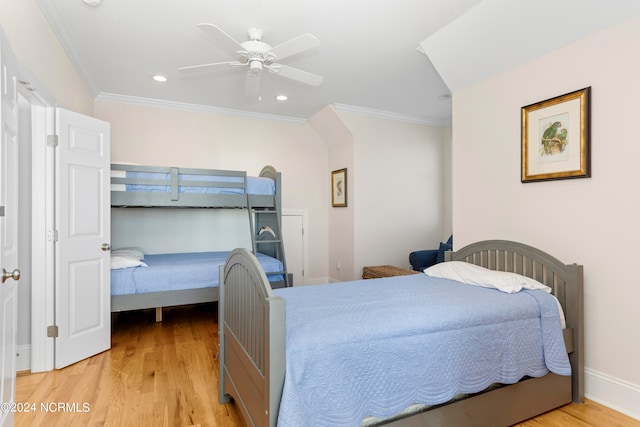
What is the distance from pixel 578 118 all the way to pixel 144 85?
4.02 m

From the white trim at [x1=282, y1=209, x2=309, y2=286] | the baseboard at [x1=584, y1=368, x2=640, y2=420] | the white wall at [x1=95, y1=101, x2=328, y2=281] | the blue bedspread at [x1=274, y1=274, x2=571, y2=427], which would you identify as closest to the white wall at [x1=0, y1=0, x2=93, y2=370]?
the white wall at [x1=95, y1=101, x2=328, y2=281]

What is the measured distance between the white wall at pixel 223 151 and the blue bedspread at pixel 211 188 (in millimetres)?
1015

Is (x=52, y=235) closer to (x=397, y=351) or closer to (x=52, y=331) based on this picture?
(x=52, y=331)

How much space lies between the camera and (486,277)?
2158mm

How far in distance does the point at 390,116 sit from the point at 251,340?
4.12 meters

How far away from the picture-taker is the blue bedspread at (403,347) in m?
1.32

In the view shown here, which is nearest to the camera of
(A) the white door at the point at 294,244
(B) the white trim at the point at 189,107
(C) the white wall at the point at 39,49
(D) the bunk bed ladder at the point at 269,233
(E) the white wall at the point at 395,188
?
(C) the white wall at the point at 39,49

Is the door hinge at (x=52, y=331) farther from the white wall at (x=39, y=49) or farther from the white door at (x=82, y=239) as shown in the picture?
the white wall at (x=39, y=49)

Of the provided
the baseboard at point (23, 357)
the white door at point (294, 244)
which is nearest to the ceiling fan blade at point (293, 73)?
the white door at point (294, 244)

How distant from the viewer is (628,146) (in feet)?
6.39

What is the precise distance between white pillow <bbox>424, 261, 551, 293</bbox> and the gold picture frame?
8.17 feet

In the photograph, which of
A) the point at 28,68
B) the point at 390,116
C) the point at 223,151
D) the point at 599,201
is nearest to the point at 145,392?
the point at 28,68

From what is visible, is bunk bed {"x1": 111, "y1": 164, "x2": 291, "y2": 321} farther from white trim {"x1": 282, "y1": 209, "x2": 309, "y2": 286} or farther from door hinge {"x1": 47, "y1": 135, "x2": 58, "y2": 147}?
white trim {"x1": 282, "y1": 209, "x2": 309, "y2": 286}

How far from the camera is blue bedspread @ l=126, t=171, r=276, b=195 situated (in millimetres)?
3361
